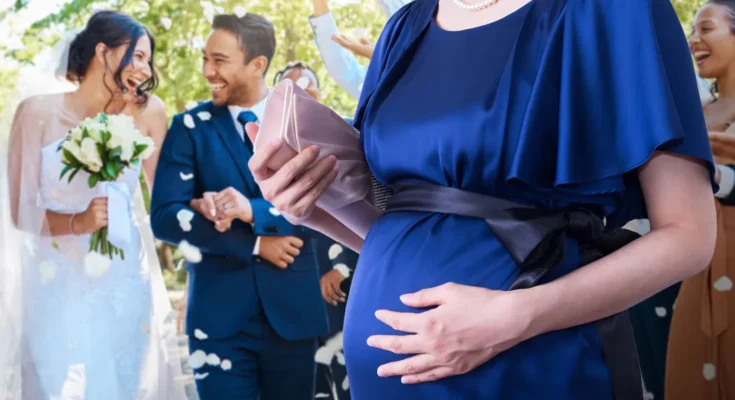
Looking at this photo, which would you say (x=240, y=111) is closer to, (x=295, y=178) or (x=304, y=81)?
(x=304, y=81)

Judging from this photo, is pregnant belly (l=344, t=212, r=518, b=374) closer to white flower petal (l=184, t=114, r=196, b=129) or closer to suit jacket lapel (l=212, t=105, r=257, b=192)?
suit jacket lapel (l=212, t=105, r=257, b=192)

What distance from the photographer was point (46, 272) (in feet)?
9.25

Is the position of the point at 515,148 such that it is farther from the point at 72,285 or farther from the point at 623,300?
the point at 72,285

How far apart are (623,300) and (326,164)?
0.48 metres

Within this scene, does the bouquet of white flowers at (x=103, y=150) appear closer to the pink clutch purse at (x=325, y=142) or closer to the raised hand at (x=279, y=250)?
the raised hand at (x=279, y=250)

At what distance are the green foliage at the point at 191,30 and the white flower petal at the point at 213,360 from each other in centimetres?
101

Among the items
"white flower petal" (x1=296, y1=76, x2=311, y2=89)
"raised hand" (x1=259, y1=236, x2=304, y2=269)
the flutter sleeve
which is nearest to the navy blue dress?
the flutter sleeve

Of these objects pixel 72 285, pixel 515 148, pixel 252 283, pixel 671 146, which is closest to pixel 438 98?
pixel 515 148

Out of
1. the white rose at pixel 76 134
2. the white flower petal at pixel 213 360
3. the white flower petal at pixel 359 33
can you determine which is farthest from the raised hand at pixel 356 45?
the white flower petal at pixel 213 360

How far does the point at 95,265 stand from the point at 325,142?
2.02m

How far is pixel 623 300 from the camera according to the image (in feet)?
2.89

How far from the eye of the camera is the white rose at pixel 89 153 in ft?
9.09

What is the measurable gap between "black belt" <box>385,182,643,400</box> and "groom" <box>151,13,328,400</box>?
1986 mm

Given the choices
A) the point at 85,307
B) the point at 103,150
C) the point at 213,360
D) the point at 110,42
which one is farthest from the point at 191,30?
the point at 213,360
